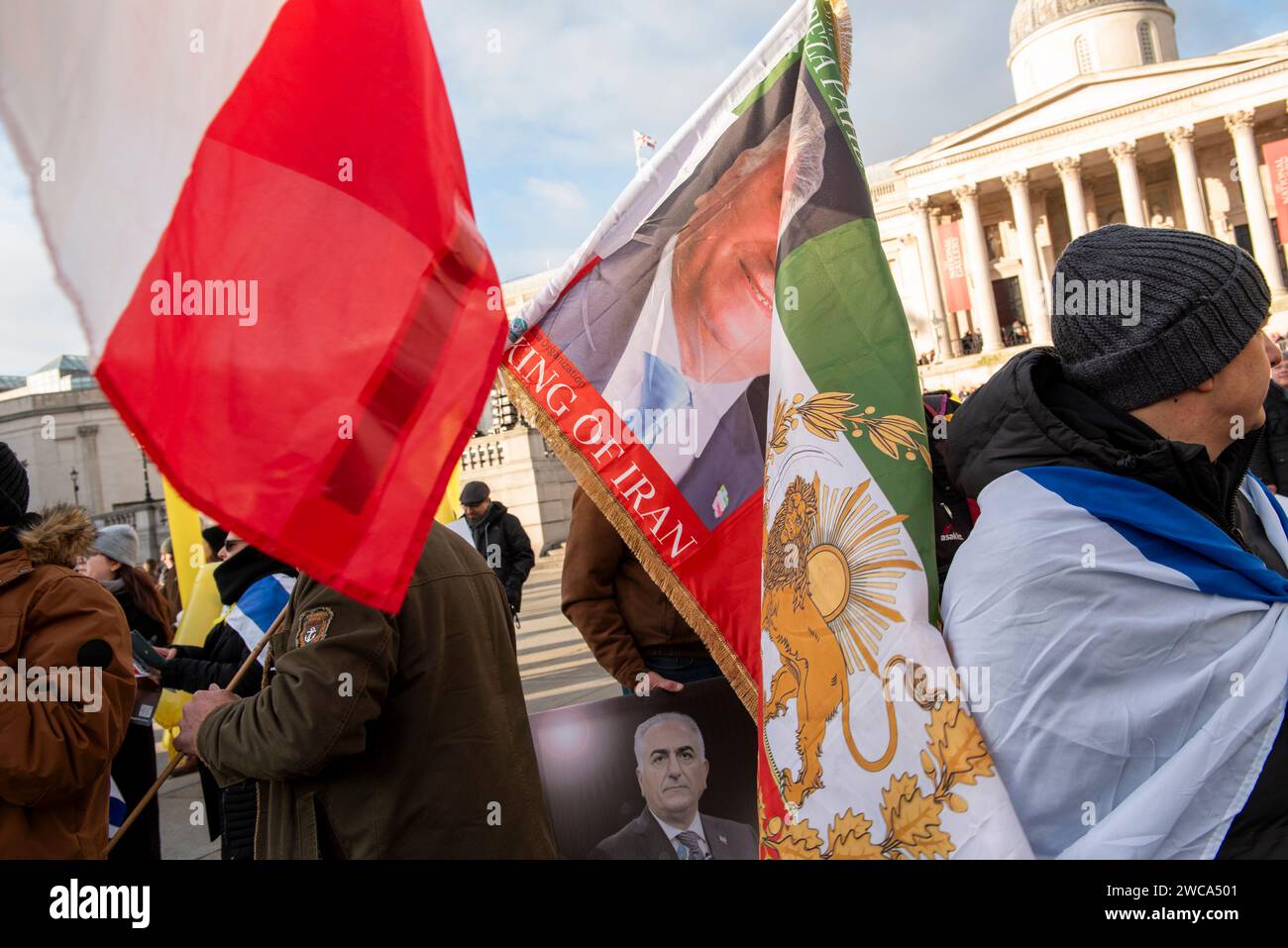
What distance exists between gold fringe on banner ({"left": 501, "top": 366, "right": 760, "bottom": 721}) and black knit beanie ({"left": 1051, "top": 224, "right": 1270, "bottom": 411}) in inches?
50.4

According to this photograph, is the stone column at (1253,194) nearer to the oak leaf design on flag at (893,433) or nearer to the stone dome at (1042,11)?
the stone dome at (1042,11)

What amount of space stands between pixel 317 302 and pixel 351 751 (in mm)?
939

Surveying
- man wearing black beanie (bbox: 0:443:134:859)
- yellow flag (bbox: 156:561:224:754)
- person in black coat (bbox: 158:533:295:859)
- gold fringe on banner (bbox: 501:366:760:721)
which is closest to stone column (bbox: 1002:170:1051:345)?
yellow flag (bbox: 156:561:224:754)

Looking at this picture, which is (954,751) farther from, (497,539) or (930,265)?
(930,265)

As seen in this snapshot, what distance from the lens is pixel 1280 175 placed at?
34.2 meters

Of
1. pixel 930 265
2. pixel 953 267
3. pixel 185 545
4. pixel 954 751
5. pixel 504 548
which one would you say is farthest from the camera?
pixel 930 265

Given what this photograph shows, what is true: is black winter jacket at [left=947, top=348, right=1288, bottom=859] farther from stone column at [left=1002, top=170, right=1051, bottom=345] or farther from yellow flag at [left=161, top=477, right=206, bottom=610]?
stone column at [left=1002, top=170, right=1051, bottom=345]

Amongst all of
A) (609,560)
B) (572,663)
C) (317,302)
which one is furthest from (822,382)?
(572,663)

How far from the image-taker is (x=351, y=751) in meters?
2.14

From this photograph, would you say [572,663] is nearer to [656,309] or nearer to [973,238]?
[656,309]

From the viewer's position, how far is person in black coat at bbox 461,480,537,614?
24.8 feet

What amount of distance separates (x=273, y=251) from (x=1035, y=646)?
1473mm

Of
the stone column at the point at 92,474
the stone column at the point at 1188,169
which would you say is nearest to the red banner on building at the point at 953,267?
the stone column at the point at 1188,169

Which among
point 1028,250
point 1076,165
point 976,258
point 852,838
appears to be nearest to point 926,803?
point 852,838
